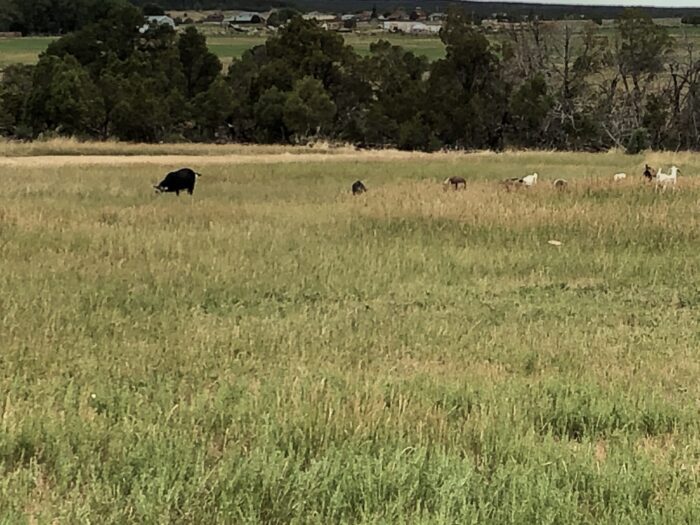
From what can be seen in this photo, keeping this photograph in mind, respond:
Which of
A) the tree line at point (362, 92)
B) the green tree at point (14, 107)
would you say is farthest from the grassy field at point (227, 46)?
the green tree at point (14, 107)

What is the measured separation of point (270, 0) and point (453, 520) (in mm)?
188265

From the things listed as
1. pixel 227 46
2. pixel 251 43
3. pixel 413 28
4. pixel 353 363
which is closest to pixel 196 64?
pixel 353 363

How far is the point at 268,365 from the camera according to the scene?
6.73 metres

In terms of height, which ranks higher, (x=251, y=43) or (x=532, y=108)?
(x=251, y=43)

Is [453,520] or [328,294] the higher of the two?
[453,520]

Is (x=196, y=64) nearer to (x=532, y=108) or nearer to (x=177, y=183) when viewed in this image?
(x=532, y=108)

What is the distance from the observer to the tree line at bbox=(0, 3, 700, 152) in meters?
42.4

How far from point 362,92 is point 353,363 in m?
43.5

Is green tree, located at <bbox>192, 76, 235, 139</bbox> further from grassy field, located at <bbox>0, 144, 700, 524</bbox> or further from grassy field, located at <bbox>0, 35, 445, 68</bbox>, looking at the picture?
grassy field, located at <bbox>0, 144, 700, 524</bbox>

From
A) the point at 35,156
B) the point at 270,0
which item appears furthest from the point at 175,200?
the point at 270,0

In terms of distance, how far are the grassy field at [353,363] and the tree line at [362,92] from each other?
28.0 meters

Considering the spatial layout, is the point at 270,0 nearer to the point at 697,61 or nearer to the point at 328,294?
the point at 697,61

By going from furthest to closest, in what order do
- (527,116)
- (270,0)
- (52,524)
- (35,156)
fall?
1. (270,0)
2. (527,116)
3. (35,156)
4. (52,524)

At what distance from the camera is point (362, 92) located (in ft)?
162
